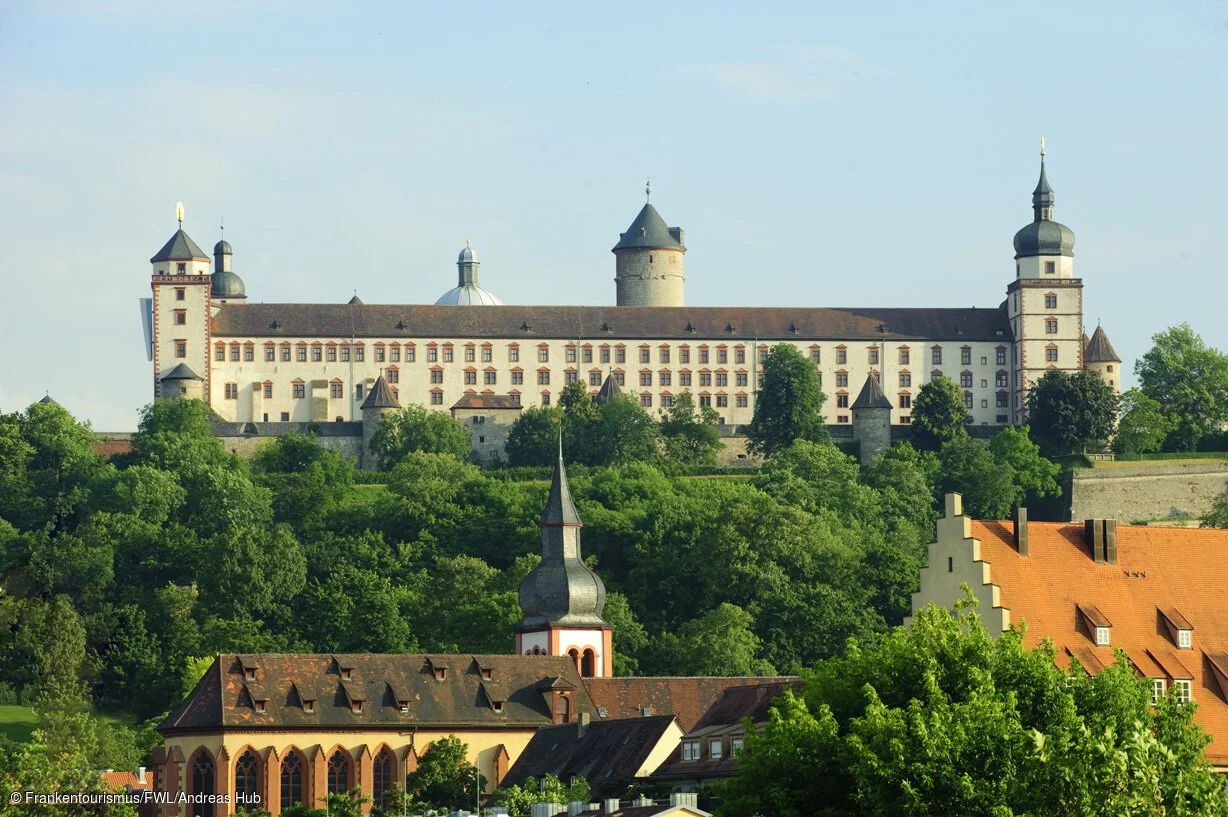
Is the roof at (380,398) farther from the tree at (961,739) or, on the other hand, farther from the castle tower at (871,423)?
the tree at (961,739)

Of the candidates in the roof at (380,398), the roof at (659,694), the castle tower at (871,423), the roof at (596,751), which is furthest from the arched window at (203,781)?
the castle tower at (871,423)

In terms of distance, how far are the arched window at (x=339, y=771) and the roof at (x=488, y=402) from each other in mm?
67777

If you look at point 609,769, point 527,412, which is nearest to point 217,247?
point 527,412

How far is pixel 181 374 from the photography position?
14775cm

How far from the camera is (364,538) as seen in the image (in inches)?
4953

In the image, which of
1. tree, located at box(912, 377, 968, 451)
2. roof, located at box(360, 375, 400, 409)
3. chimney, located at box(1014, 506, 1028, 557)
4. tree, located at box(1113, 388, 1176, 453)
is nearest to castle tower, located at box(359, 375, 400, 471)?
roof, located at box(360, 375, 400, 409)

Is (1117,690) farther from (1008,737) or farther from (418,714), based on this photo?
(418,714)

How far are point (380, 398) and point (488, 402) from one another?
599 centimetres

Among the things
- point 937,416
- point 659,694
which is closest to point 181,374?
point 937,416

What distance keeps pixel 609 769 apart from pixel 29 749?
50.8 ft

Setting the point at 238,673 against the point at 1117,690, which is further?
the point at 238,673

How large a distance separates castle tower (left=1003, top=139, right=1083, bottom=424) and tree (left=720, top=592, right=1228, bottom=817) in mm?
99287

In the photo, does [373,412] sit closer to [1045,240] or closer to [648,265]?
[648,265]

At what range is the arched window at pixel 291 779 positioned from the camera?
8244 cm
